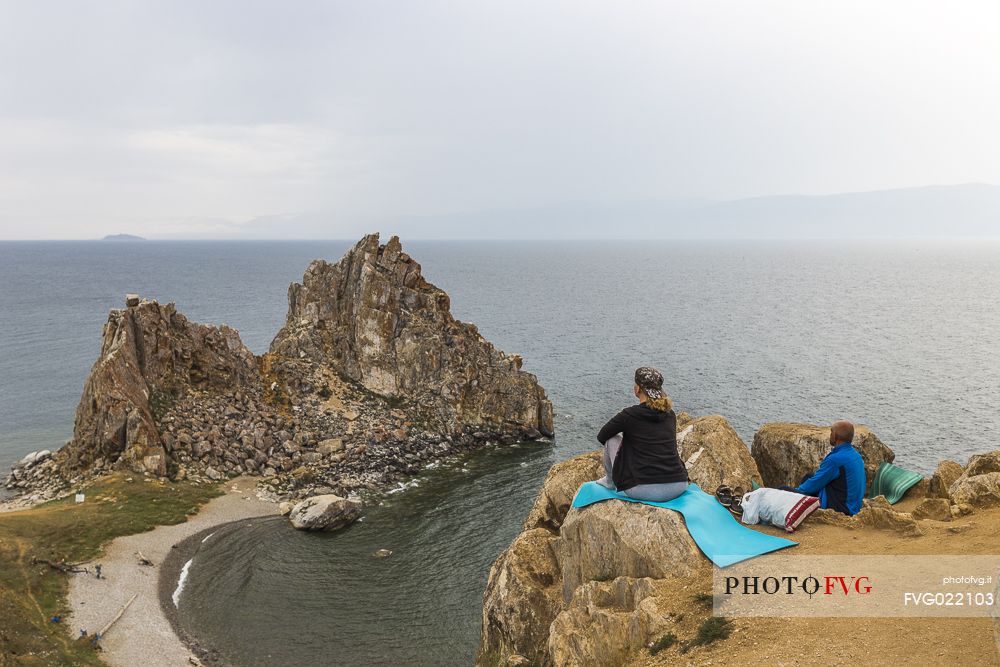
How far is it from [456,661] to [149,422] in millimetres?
33871

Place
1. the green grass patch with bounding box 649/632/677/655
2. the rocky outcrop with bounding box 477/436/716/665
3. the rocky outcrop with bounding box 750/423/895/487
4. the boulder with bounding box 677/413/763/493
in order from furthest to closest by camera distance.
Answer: the rocky outcrop with bounding box 750/423/895/487 → the boulder with bounding box 677/413/763/493 → the rocky outcrop with bounding box 477/436/716/665 → the green grass patch with bounding box 649/632/677/655

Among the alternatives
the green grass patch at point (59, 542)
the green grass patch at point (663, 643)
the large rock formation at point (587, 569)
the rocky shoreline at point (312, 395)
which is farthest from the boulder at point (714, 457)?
the rocky shoreline at point (312, 395)

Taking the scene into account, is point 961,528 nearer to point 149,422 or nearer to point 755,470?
point 755,470

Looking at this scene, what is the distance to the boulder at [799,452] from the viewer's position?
22.1 m

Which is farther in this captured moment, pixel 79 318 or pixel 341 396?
pixel 79 318

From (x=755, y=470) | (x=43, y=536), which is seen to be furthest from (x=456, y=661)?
(x=43, y=536)

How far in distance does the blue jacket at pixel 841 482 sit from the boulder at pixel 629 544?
14.4 feet

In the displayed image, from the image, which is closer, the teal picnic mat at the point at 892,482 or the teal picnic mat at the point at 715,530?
the teal picnic mat at the point at 715,530

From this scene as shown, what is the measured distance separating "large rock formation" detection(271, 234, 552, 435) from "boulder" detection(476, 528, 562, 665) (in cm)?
4021

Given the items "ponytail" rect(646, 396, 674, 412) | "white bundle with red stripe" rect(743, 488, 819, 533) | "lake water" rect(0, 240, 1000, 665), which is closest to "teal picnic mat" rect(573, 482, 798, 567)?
"white bundle with red stripe" rect(743, 488, 819, 533)

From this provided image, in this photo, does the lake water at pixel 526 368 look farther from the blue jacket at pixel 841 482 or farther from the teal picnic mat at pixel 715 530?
the blue jacket at pixel 841 482

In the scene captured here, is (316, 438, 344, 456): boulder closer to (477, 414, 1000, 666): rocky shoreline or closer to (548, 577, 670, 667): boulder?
(477, 414, 1000, 666): rocky shoreline

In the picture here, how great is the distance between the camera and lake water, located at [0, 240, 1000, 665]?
31.8m

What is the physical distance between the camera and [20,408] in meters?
64.1
